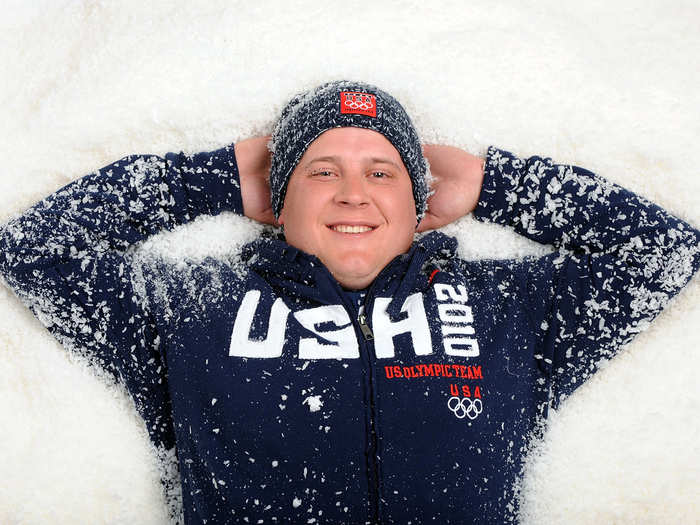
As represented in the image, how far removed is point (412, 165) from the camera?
5.24 ft

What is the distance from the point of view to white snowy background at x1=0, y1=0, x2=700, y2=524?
157 centimetres

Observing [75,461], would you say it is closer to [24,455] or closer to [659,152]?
[24,455]

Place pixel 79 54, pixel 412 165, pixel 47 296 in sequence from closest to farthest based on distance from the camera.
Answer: pixel 47 296 → pixel 412 165 → pixel 79 54

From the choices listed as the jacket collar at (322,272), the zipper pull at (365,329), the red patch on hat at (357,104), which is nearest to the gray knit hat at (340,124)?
the red patch on hat at (357,104)

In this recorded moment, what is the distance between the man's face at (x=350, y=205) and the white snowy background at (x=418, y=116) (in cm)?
24

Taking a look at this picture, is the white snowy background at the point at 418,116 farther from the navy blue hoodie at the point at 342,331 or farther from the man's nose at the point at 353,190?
the man's nose at the point at 353,190

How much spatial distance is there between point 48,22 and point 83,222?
2.07 ft

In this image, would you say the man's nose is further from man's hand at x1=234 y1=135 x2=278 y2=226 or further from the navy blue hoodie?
man's hand at x1=234 y1=135 x2=278 y2=226

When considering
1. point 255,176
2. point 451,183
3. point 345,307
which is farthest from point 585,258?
point 255,176

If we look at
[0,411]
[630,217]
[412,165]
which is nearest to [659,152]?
[630,217]

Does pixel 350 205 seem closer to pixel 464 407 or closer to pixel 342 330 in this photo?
pixel 342 330

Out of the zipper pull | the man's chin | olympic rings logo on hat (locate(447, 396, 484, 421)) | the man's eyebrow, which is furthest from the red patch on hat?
olympic rings logo on hat (locate(447, 396, 484, 421))

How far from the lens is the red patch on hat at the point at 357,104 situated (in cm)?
156

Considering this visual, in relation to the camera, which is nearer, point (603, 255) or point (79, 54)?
point (603, 255)
